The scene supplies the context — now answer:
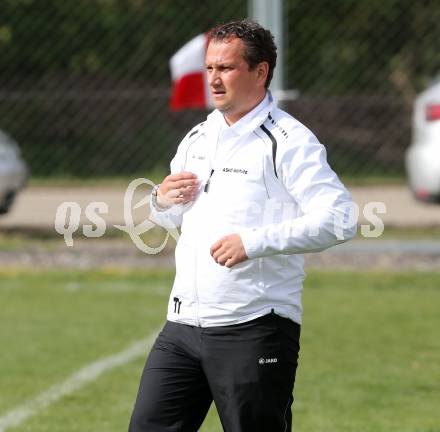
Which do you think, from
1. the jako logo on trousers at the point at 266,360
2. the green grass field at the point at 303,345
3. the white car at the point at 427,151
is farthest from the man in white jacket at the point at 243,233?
the white car at the point at 427,151

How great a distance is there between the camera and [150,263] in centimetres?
1257

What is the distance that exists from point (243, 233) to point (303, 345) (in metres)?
4.49

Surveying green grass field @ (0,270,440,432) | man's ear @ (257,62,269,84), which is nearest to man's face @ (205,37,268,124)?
man's ear @ (257,62,269,84)

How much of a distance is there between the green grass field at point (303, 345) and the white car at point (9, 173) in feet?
8.80

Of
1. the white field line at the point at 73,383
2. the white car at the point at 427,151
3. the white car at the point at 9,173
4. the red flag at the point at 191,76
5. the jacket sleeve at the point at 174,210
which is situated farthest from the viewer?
the white car at the point at 9,173

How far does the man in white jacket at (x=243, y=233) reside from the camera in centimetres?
408

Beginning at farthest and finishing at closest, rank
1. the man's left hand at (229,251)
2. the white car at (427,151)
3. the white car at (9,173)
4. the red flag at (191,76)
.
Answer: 1. the white car at (9,173)
2. the white car at (427,151)
3. the red flag at (191,76)
4. the man's left hand at (229,251)

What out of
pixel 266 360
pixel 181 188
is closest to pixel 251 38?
pixel 181 188

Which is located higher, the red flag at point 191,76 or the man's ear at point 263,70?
the man's ear at point 263,70

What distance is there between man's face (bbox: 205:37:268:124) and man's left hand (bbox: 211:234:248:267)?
0.46m

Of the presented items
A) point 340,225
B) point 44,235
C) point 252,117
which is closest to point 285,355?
point 340,225

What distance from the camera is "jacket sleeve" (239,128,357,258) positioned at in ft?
13.2

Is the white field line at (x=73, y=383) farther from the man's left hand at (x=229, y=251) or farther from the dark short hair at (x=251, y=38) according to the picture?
the dark short hair at (x=251, y=38)

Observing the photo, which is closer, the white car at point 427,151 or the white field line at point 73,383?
the white field line at point 73,383
